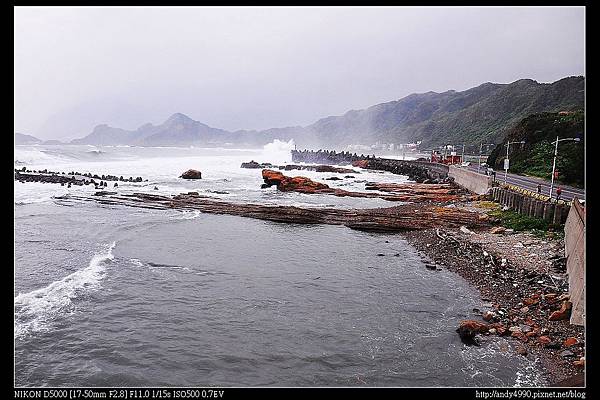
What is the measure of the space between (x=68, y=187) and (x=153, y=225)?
20.8 m

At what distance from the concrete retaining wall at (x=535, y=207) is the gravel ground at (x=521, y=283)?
1.71 m

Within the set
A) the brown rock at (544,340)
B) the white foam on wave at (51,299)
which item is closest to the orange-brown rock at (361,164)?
the white foam on wave at (51,299)

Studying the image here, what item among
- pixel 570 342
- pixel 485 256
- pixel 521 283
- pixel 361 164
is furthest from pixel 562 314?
pixel 361 164

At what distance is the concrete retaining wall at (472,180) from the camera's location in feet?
115

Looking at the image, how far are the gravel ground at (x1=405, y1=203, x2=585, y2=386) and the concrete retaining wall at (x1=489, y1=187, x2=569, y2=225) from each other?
1706mm

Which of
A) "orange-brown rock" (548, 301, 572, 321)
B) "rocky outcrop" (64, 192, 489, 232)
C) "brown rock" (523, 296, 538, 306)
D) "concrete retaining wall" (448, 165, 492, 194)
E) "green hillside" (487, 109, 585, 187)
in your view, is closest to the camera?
"orange-brown rock" (548, 301, 572, 321)

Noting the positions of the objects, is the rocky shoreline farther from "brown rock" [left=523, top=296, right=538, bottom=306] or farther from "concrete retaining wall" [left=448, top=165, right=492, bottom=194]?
"concrete retaining wall" [left=448, top=165, right=492, bottom=194]

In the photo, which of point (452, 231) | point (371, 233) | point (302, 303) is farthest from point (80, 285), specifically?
point (452, 231)

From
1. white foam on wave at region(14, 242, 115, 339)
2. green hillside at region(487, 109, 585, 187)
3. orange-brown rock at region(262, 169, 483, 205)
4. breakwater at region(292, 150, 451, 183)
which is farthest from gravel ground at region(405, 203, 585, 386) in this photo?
breakwater at region(292, 150, 451, 183)

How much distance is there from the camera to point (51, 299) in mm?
11320

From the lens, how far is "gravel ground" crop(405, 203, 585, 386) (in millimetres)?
8695

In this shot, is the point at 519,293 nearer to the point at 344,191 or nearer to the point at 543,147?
the point at 344,191

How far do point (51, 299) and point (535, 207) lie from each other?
22643 millimetres
